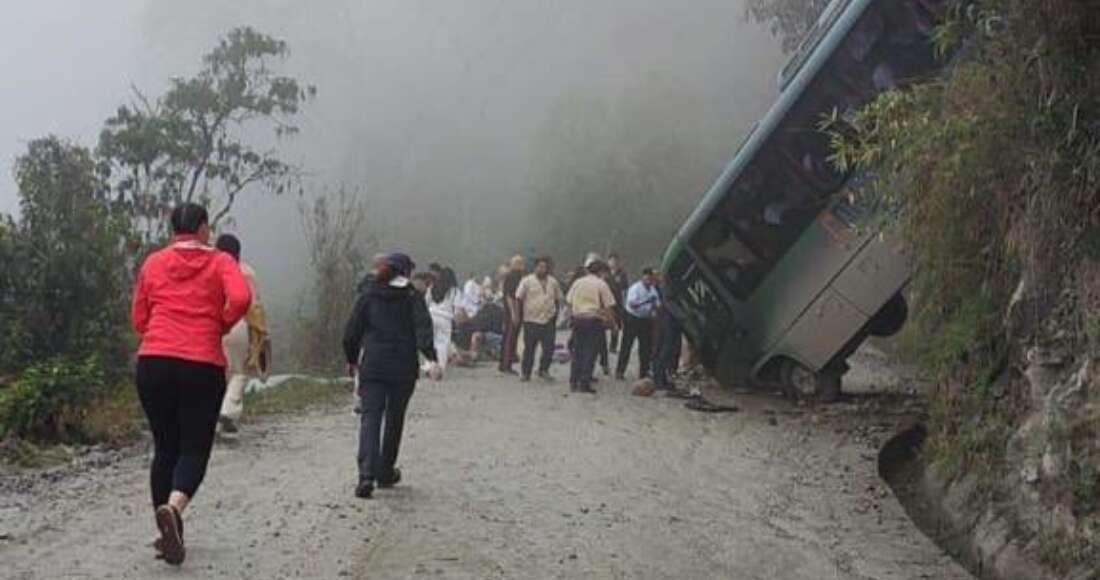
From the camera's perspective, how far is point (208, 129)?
1310 inches

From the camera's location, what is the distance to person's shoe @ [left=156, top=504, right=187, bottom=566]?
5844mm

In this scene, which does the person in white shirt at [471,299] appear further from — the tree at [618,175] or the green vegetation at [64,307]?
the tree at [618,175]

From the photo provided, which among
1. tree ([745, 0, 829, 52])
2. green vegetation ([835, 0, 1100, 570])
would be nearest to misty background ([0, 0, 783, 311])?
tree ([745, 0, 829, 52])

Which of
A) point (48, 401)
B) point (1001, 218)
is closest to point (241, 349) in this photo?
point (48, 401)

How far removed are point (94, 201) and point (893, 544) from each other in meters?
8.98

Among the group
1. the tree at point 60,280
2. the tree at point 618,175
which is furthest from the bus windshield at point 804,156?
the tree at point 618,175

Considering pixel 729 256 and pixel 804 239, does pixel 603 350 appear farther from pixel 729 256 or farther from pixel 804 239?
pixel 804 239

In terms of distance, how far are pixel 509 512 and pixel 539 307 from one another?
8.35 m

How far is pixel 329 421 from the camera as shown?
12.3 metres

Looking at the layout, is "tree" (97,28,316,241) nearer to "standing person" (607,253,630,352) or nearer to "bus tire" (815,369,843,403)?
"standing person" (607,253,630,352)

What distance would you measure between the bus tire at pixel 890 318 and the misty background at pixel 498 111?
30779mm

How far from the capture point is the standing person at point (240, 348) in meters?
8.61

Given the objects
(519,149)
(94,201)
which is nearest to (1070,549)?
(94,201)

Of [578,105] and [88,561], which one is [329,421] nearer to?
[88,561]
